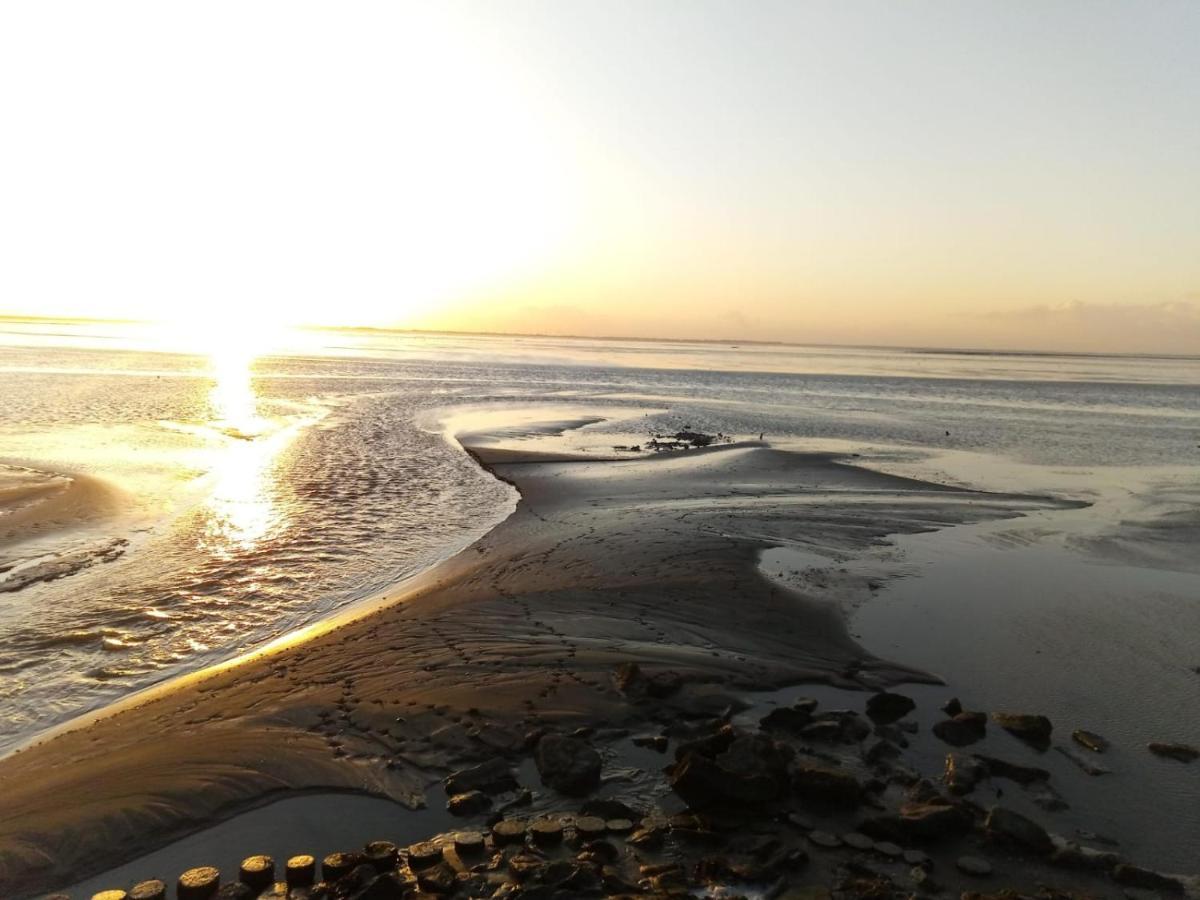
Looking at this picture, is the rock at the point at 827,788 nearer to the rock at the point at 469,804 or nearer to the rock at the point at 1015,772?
the rock at the point at 1015,772

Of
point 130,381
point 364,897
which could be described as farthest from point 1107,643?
point 130,381

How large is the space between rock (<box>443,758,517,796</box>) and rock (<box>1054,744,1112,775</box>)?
17.9 feet

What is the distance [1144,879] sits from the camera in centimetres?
553

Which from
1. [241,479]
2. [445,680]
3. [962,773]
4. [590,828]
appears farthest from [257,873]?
[241,479]

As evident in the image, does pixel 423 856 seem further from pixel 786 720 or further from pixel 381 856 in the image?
pixel 786 720

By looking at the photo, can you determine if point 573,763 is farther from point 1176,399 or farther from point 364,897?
point 1176,399

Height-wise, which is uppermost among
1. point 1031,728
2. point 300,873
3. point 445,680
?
point 1031,728

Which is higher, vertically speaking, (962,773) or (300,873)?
(962,773)

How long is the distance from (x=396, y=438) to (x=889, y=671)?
76.5ft

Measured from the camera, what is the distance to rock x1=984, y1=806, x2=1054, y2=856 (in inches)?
229

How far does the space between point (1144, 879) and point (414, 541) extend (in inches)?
500

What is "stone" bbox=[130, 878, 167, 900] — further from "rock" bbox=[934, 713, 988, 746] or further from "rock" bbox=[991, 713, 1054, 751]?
"rock" bbox=[991, 713, 1054, 751]

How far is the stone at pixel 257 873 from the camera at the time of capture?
5371mm

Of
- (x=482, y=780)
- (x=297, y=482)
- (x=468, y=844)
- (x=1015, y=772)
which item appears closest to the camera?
(x=468, y=844)
